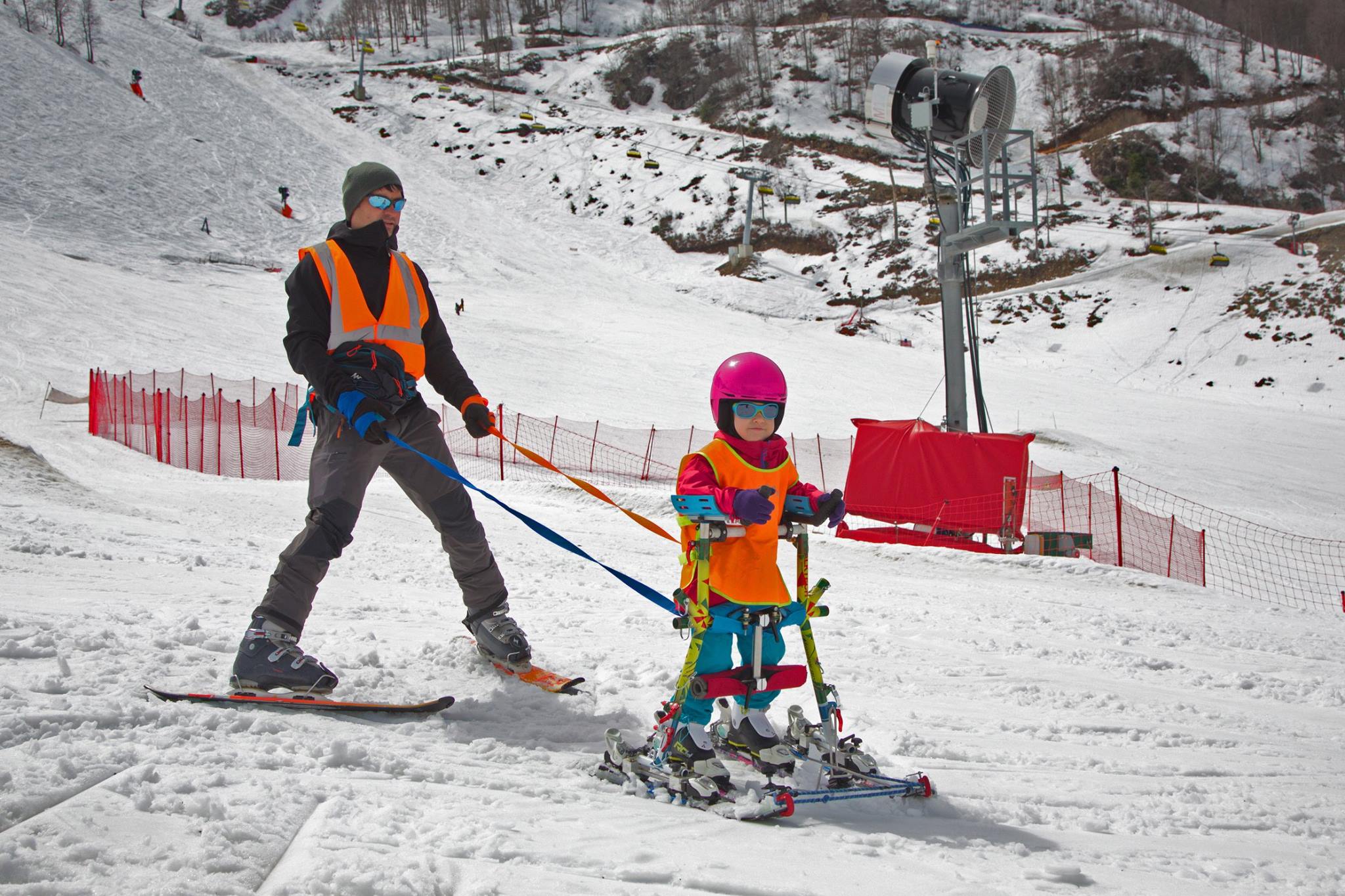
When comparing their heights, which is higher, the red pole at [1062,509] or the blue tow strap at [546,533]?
the blue tow strap at [546,533]

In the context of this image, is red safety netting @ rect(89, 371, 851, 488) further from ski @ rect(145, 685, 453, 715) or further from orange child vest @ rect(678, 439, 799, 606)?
orange child vest @ rect(678, 439, 799, 606)

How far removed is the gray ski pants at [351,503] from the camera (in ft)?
10.9

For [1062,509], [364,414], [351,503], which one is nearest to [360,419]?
[364,414]

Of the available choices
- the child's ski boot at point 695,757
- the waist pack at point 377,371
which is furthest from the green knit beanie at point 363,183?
the child's ski boot at point 695,757

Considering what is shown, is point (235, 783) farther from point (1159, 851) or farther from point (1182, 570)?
point (1182, 570)

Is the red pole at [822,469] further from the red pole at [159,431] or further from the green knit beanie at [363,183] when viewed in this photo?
the green knit beanie at [363,183]

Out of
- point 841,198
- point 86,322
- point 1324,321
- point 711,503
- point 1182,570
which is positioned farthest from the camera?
point 841,198

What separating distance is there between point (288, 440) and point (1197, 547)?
1329 centimetres

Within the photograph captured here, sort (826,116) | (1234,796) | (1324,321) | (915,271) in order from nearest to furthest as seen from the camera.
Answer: (1234,796) < (1324,321) < (915,271) < (826,116)

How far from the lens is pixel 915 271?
4262 cm

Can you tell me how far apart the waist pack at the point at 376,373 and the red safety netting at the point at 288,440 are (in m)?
10.2

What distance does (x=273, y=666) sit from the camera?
10.5 ft

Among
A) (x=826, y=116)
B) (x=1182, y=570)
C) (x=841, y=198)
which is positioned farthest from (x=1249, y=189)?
(x=1182, y=570)

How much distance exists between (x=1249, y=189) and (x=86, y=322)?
59176 mm
